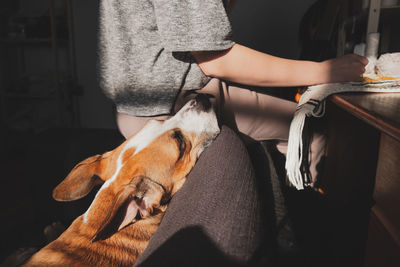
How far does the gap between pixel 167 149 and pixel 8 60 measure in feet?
9.52

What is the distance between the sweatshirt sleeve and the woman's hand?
1.21ft

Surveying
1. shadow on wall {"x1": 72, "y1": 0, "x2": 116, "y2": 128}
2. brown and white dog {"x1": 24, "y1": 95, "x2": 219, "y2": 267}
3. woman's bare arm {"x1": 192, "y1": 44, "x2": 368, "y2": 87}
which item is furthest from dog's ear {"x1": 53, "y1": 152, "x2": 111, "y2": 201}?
shadow on wall {"x1": 72, "y1": 0, "x2": 116, "y2": 128}

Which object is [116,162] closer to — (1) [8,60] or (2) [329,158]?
(2) [329,158]

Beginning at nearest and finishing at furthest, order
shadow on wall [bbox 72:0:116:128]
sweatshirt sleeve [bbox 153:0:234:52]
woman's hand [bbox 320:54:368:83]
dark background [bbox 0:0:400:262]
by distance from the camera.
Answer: sweatshirt sleeve [bbox 153:0:234:52], woman's hand [bbox 320:54:368:83], dark background [bbox 0:0:400:262], shadow on wall [bbox 72:0:116:128]

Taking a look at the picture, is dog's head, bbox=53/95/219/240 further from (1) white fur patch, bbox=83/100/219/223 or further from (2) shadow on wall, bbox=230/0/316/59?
(2) shadow on wall, bbox=230/0/316/59

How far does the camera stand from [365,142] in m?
1.06

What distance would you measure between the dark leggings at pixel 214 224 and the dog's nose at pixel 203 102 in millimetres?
285

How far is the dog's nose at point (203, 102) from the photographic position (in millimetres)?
947

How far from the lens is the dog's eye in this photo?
2.92ft

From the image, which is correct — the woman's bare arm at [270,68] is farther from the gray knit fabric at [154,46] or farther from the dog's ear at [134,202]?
the dog's ear at [134,202]

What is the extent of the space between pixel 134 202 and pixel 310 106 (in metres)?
0.56

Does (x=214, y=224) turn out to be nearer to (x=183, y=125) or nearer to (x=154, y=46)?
(x=183, y=125)

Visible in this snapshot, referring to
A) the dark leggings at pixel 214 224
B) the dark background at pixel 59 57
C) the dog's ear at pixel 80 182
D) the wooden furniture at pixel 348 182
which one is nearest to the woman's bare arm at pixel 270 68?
the wooden furniture at pixel 348 182

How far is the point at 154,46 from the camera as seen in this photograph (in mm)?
917
